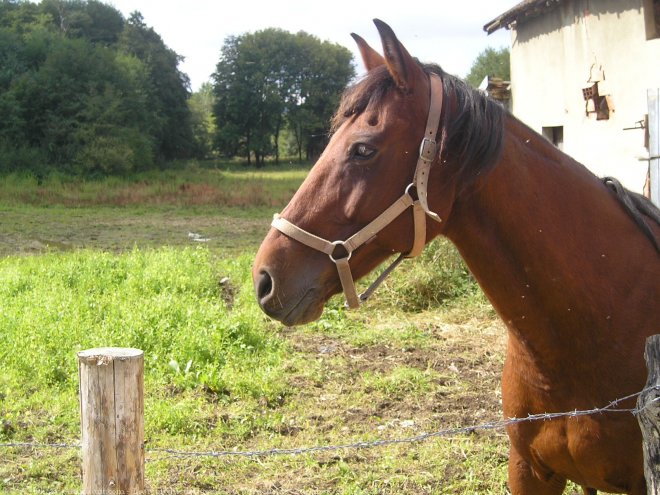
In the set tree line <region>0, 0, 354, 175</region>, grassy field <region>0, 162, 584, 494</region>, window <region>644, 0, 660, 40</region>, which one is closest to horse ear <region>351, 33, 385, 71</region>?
grassy field <region>0, 162, 584, 494</region>

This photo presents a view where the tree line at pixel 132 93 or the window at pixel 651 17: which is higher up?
the tree line at pixel 132 93

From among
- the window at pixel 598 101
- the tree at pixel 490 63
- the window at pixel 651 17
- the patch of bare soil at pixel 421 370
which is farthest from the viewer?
the tree at pixel 490 63

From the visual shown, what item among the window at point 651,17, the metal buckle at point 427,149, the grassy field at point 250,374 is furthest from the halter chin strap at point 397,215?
the window at point 651,17

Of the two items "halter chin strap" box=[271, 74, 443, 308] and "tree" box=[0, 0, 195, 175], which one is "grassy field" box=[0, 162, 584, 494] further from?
"tree" box=[0, 0, 195, 175]

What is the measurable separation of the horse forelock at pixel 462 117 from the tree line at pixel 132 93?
20.8 m

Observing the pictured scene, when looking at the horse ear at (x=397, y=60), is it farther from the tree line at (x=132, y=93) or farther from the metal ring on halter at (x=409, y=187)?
the tree line at (x=132, y=93)

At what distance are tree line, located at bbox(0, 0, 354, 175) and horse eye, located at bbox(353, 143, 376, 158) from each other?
20921mm

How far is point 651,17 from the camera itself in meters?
7.58

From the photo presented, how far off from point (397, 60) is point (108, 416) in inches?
54.1

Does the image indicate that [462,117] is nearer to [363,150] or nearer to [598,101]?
[363,150]

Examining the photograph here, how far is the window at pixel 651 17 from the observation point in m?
7.55

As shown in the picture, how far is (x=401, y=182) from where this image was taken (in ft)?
6.73

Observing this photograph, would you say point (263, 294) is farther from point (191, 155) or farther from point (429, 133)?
point (191, 155)

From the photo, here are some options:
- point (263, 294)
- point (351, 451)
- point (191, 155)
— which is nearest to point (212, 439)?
point (351, 451)
